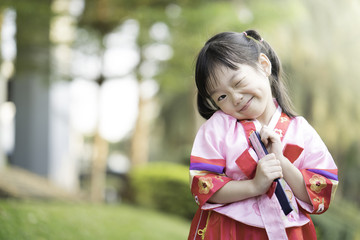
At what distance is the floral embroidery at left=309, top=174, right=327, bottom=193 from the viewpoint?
5.87 feet

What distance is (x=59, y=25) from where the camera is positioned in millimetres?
11680

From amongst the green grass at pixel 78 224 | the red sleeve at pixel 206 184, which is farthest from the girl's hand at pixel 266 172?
the green grass at pixel 78 224

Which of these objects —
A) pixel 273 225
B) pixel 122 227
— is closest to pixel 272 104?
pixel 273 225

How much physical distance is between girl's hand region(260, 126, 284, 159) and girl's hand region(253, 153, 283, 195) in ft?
0.14

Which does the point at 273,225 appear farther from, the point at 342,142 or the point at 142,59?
the point at 342,142

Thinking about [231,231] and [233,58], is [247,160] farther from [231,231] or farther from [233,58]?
[233,58]

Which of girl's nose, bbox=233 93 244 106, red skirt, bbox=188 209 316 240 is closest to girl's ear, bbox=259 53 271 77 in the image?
girl's nose, bbox=233 93 244 106

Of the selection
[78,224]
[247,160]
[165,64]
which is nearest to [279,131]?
[247,160]

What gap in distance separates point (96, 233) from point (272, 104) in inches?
151

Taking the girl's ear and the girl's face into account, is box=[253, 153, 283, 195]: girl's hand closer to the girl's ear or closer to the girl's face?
the girl's face

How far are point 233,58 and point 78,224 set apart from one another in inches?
163

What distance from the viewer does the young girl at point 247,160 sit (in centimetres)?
178

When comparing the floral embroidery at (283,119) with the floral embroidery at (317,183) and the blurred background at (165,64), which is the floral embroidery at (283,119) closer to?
the floral embroidery at (317,183)

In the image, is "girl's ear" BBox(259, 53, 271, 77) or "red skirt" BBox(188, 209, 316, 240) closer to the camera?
"red skirt" BBox(188, 209, 316, 240)
